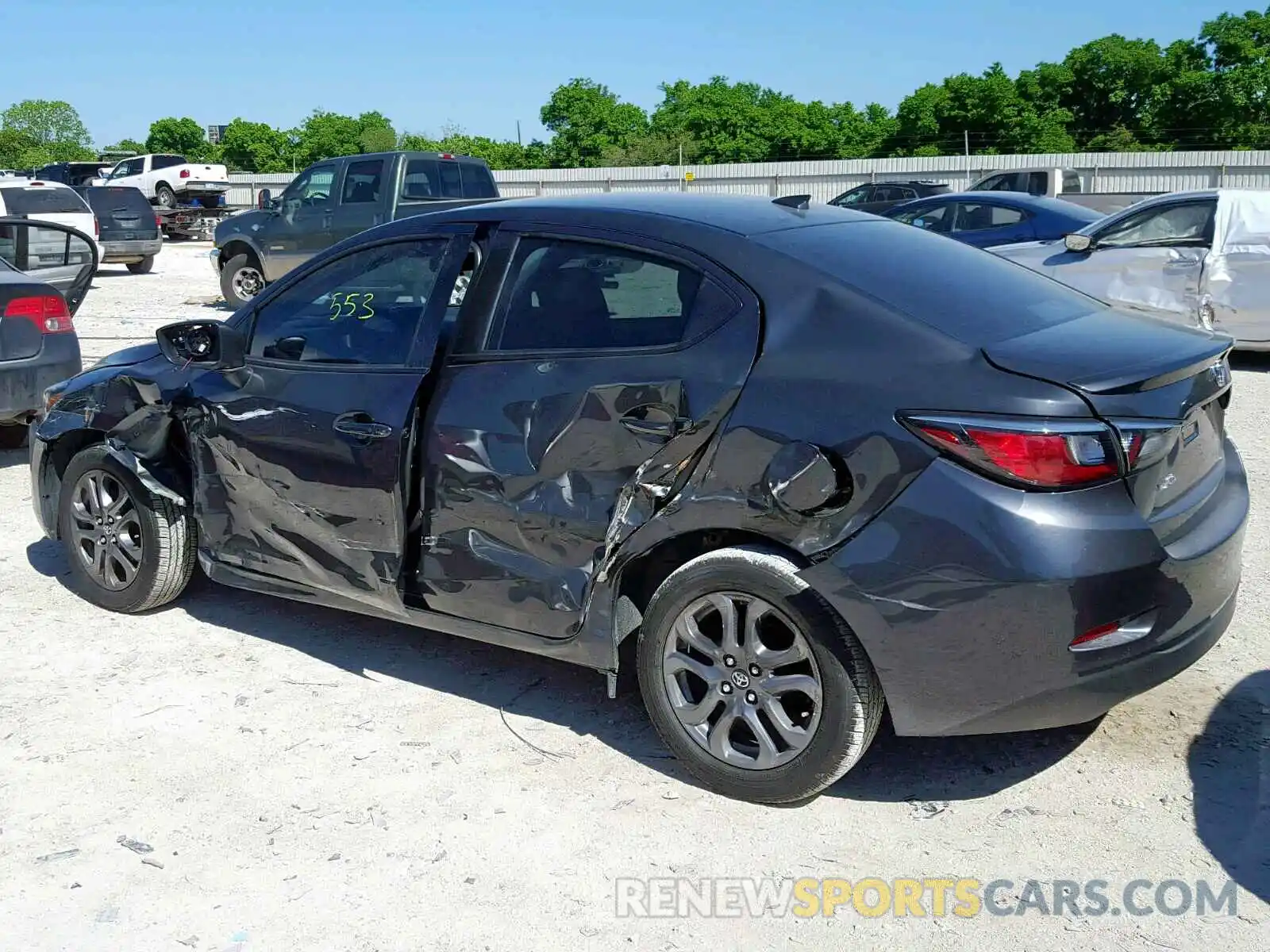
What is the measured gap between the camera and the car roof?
3.94 meters

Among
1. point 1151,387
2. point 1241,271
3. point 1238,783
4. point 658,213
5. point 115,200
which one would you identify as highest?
point 115,200

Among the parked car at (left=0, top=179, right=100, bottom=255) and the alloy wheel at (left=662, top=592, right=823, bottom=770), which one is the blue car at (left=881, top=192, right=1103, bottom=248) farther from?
the parked car at (left=0, top=179, right=100, bottom=255)

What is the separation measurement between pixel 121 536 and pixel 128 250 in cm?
1902

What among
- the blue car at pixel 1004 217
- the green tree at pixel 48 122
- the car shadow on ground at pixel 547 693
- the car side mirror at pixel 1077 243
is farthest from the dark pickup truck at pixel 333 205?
the green tree at pixel 48 122

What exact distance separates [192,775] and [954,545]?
8.15ft

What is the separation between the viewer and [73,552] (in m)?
5.40

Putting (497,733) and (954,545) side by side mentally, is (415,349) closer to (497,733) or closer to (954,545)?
(497,733)

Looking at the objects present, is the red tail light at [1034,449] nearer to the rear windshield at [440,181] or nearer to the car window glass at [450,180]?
the rear windshield at [440,181]

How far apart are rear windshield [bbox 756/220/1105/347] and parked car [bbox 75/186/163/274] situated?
2050cm

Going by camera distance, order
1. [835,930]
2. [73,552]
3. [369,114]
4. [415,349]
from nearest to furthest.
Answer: [835,930], [415,349], [73,552], [369,114]

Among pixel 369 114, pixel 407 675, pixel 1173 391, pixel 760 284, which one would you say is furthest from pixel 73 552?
pixel 369 114

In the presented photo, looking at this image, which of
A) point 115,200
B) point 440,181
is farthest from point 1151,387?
point 115,200

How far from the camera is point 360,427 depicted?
167 inches

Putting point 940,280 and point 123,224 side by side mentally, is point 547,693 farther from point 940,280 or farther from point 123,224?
point 123,224
